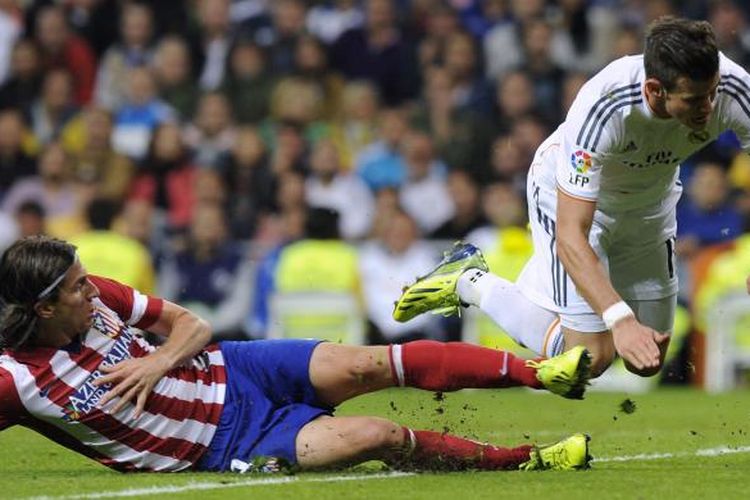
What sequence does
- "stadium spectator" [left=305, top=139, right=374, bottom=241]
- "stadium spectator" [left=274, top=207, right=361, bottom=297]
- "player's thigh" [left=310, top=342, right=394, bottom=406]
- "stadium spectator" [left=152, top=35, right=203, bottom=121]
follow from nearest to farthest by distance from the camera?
1. "player's thigh" [left=310, top=342, right=394, bottom=406]
2. "stadium spectator" [left=274, top=207, right=361, bottom=297]
3. "stadium spectator" [left=305, top=139, right=374, bottom=241]
4. "stadium spectator" [left=152, top=35, right=203, bottom=121]

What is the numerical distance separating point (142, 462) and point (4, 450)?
194cm

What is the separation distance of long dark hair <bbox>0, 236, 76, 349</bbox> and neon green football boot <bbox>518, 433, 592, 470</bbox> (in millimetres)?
2111

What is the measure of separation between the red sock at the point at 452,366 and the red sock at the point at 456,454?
0.25 meters

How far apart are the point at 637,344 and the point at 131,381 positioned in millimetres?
1998

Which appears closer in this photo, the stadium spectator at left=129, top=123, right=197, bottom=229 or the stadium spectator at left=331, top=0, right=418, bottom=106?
the stadium spectator at left=129, top=123, right=197, bottom=229

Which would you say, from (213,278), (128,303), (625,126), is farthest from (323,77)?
(128,303)

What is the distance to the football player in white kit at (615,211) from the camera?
21.9 ft

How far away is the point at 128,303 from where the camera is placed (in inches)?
276

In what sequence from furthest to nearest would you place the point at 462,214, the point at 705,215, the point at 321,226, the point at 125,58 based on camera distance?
the point at 125,58 → the point at 462,214 → the point at 321,226 → the point at 705,215

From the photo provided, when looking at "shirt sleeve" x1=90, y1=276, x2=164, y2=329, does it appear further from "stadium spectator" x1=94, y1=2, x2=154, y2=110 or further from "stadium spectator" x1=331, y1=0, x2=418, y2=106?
"stadium spectator" x1=94, y1=2, x2=154, y2=110

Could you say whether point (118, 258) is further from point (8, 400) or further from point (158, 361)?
point (8, 400)

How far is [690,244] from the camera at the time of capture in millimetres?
13383

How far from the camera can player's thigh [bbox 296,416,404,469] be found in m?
6.74

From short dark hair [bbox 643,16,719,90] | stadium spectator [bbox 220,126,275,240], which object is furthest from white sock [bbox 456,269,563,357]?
stadium spectator [bbox 220,126,275,240]
